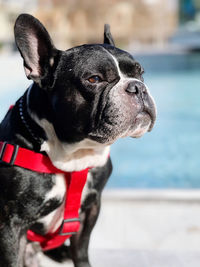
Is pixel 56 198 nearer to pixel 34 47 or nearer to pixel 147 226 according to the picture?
pixel 34 47

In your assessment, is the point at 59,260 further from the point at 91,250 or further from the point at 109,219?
the point at 109,219

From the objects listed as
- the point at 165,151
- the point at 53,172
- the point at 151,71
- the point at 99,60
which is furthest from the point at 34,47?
the point at 151,71

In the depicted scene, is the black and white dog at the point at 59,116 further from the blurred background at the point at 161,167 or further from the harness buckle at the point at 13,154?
the blurred background at the point at 161,167

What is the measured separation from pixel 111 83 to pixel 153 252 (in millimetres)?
1240

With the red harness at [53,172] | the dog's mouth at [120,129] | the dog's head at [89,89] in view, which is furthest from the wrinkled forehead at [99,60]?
the red harness at [53,172]

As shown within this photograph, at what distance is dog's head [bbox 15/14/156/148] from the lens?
1970 millimetres

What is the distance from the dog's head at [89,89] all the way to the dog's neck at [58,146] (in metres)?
0.04

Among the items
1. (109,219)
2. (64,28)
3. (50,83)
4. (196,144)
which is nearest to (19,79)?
(196,144)

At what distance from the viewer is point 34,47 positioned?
211cm

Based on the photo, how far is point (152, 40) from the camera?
34.4 meters

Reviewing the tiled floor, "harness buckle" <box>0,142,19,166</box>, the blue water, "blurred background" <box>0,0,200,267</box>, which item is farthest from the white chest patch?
the blue water

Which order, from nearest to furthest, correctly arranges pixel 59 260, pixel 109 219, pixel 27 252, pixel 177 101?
pixel 27 252, pixel 59 260, pixel 109 219, pixel 177 101

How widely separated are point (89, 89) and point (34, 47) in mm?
350

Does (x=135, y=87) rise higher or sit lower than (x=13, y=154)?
higher
